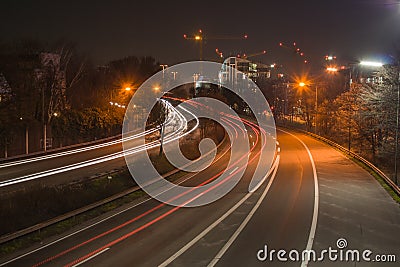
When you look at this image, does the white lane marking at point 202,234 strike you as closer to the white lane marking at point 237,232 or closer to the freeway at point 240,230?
the freeway at point 240,230

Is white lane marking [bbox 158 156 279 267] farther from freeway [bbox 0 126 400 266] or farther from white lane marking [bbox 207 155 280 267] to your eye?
white lane marking [bbox 207 155 280 267]

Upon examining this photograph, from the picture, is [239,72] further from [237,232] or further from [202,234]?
[202,234]

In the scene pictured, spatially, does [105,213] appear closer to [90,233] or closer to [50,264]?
[90,233]

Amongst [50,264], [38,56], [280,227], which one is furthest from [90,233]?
[38,56]

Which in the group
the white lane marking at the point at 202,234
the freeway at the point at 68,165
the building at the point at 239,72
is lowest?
the white lane marking at the point at 202,234

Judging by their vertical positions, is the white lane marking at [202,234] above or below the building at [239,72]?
below

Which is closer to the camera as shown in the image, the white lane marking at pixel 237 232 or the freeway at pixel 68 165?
the white lane marking at pixel 237 232

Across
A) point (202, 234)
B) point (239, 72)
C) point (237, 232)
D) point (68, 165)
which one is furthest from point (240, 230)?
point (239, 72)

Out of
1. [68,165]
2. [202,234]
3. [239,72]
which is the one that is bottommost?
[202,234]

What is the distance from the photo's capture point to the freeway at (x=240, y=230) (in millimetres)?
12164

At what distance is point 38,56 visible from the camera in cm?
4166

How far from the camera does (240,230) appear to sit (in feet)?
48.7

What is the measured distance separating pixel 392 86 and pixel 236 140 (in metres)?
19.7

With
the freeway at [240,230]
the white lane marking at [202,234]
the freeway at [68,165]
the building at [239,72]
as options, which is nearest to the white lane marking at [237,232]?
the freeway at [240,230]
